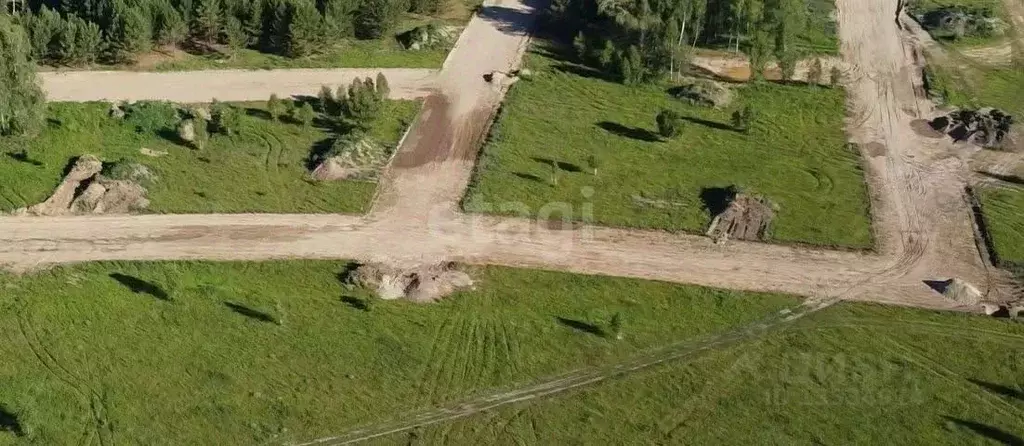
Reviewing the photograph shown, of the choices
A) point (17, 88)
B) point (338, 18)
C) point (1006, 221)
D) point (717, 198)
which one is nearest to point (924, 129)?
point (1006, 221)

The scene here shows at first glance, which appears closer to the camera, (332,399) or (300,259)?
(332,399)

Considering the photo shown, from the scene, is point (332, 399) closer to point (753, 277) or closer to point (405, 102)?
point (753, 277)

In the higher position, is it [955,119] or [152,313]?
[955,119]

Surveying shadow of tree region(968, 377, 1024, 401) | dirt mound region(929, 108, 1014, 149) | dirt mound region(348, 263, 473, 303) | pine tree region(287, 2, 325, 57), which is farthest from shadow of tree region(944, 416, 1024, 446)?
pine tree region(287, 2, 325, 57)

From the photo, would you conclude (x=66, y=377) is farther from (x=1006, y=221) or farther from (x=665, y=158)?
(x=1006, y=221)

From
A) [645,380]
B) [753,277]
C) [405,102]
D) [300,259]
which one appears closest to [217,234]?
[300,259]

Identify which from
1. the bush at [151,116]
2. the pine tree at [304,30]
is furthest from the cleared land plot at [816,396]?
the pine tree at [304,30]

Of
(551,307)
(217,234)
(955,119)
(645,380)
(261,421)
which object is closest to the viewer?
(261,421)
